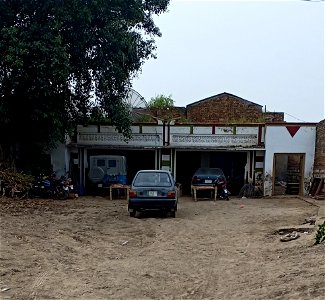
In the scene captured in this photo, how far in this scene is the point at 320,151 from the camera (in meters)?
20.9

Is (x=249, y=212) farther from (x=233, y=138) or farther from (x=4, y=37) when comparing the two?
(x=4, y=37)

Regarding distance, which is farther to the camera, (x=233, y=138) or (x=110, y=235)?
(x=233, y=138)

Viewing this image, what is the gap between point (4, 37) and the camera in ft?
51.8

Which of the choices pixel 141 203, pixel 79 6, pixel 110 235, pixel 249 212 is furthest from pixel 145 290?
pixel 79 6

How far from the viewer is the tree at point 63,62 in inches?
640

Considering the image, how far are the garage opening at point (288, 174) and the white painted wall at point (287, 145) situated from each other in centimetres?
31

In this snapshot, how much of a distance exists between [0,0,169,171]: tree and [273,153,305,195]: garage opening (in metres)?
8.89

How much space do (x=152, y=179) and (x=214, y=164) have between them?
12.1 m

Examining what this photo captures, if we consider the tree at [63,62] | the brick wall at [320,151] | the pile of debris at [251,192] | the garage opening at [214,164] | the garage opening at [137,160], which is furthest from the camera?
the garage opening at [214,164]

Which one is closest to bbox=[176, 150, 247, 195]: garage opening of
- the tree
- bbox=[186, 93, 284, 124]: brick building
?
the tree

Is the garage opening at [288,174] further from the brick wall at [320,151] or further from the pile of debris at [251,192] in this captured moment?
the pile of debris at [251,192]

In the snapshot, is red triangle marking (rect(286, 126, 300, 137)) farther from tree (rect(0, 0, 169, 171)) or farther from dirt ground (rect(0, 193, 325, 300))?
tree (rect(0, 0, 169, 171))

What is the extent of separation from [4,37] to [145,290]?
1278 cm

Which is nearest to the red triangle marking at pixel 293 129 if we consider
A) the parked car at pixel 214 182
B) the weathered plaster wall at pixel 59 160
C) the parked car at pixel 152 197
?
the parked car at pixel 214 182
